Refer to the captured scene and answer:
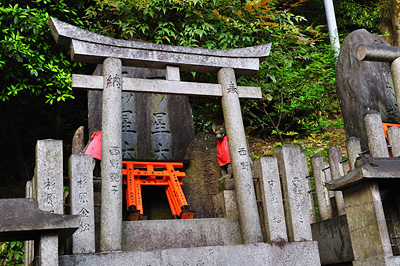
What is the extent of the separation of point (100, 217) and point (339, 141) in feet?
31.2

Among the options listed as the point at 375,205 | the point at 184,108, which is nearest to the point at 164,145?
the point at 184,108

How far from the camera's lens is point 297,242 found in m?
6.40

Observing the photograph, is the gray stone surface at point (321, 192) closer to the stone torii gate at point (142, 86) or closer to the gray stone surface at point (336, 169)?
the gray stone surface at point (336, 169)

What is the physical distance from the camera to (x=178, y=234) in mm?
6324

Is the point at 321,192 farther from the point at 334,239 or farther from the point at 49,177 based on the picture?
the point at 49,177

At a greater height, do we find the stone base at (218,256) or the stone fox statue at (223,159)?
the stone fox statue at (223,159)

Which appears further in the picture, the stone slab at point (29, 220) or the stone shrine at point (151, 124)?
the stone shrine at point (151, 124)

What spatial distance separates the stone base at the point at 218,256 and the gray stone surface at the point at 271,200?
0.66 feet

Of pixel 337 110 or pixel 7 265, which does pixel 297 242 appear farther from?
pixel 337 110

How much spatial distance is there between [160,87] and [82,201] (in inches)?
89.9

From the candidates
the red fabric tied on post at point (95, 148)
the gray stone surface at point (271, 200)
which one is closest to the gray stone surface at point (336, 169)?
the gray stone surface at point (271, 200)

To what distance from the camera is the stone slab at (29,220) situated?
4445 mm

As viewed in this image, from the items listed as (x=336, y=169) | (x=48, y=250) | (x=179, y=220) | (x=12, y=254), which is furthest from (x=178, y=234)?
(x=12, y=254)

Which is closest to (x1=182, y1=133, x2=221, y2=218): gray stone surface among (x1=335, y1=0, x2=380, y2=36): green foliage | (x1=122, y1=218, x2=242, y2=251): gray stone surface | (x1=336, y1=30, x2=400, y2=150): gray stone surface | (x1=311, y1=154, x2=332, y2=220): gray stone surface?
(x1=122, y1=218, x2=242, y2=251): gray stone surface
